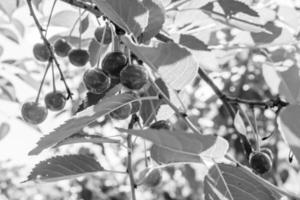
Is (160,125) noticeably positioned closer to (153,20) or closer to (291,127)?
(153,20)

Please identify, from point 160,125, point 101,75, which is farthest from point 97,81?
point 160,125

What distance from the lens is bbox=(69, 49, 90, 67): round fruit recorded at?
2.02m

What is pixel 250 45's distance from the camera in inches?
75.9

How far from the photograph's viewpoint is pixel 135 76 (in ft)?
4.28

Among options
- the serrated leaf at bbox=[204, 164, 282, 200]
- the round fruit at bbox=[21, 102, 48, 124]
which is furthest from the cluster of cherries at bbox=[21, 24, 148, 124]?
the serrated leaf at bbox=[204, 164, 282, 200]

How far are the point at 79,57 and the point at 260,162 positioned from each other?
89 cm

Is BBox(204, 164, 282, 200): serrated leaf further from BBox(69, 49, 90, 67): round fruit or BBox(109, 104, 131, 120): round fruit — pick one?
BBox(69, 49, 90, 67): round fruit

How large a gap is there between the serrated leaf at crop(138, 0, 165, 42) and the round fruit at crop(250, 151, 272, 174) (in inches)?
21.1

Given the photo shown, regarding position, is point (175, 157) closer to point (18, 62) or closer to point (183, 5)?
point (183, 5)

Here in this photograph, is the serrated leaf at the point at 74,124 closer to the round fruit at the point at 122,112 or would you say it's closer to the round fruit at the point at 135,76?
the round fruit at the point at 135,76

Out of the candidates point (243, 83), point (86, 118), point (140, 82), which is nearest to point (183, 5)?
point (140, 82)

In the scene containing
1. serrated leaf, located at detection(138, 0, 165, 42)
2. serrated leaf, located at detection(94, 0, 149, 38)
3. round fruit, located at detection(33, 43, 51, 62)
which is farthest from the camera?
round fruit, located at detection(33, 43, 51, 62)

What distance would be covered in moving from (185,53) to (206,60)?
2.96 feet

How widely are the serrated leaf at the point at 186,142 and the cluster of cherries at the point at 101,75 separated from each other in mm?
361
